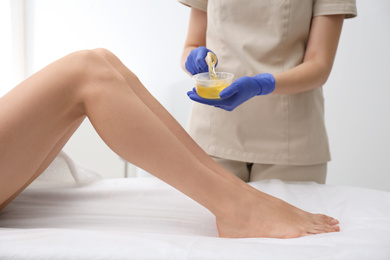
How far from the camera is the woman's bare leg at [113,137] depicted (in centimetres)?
93

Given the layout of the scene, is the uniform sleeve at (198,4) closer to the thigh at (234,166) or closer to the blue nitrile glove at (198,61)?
the blue nitrile glove at (198,61)

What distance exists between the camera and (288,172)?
138 centimetres

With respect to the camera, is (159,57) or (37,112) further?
(159,57)

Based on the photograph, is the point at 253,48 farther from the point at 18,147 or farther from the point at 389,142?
the point at 389,142

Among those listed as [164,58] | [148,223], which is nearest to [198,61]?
[148,223]

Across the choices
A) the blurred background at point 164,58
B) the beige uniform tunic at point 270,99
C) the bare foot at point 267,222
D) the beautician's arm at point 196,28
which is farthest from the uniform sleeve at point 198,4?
the blurred background at point 164,58

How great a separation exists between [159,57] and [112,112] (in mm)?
1828

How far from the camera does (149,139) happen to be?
3.16 ft

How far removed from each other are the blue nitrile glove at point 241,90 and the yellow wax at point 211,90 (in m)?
0.01

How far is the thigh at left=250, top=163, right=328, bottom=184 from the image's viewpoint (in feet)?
4.52

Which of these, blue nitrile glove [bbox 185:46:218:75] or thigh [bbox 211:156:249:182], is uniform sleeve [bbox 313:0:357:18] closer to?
blue nitrile glove [bbox 185:46:218:75]

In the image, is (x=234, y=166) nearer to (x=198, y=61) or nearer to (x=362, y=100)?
(x=198, y=61)

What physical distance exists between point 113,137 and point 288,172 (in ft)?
2.17

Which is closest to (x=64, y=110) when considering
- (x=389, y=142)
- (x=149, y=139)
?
(x=149, y=139)
